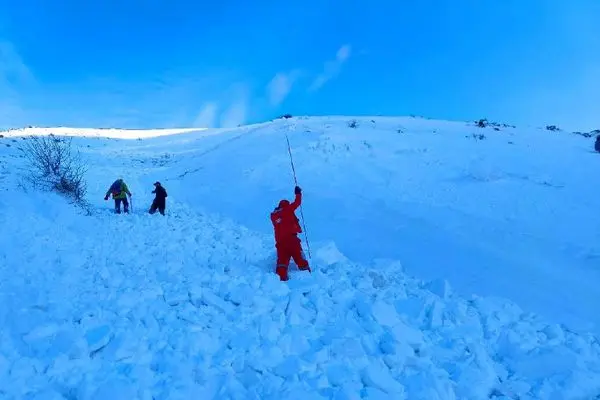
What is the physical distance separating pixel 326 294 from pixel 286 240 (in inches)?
60.0

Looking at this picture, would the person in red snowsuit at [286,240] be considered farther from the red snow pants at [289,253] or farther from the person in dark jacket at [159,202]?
the person in dark jacket at [159,202]

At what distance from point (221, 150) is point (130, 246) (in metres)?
14.7

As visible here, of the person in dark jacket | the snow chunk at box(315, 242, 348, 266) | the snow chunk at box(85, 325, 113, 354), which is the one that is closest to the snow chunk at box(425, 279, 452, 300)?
the snow chunk at box(315, 242, 348, 266)

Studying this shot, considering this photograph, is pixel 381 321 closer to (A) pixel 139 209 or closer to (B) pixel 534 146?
(A) pixel 139 209

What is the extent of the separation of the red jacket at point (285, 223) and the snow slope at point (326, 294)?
70cm

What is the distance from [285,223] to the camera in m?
7.33

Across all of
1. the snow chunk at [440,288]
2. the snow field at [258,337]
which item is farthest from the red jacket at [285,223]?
the snow chunk at [440,288]

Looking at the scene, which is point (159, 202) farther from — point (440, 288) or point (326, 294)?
→ point (440, 288)

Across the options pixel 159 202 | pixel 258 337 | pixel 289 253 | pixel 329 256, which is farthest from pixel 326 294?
pixel 159 202

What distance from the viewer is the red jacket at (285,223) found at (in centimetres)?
723

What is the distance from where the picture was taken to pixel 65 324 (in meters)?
4.66

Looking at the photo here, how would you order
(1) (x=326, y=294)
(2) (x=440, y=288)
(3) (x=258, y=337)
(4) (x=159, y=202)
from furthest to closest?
(4) (x=159, y=202)
(2) (x=440, y=288)
(1) (x=326, y=294)
(3) (x=258, y=337)

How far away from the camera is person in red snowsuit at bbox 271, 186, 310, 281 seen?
23.0 feet

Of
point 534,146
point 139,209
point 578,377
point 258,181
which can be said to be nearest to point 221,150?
point 258,181
